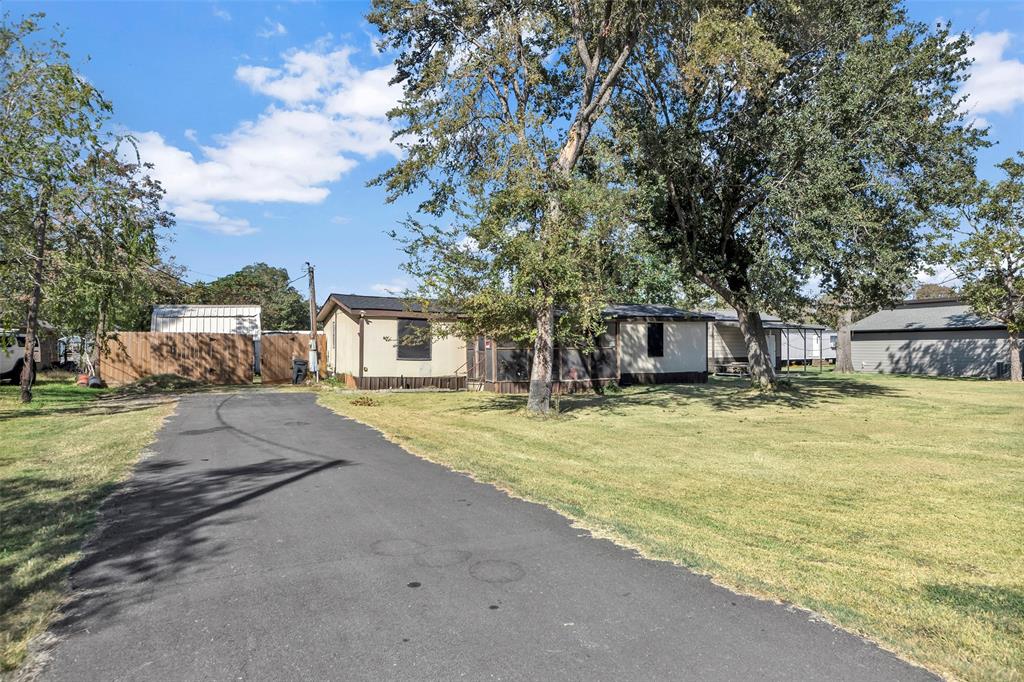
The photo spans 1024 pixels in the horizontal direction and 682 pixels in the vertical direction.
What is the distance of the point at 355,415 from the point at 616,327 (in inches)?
489

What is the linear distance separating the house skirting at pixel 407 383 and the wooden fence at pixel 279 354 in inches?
200

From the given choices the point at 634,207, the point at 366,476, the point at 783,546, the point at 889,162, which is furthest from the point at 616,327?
the point at 783,546

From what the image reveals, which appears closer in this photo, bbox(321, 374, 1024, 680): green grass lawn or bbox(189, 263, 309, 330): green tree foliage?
bbox(321, 374, 1024, 680): green grass lawn

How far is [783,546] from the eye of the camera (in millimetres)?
5297

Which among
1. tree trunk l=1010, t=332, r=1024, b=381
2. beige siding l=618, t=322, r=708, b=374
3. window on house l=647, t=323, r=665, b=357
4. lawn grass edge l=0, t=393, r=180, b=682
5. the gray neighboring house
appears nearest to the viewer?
lawn grass edge l=0, t=393, r=180, b=682

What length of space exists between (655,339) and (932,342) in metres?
21.0

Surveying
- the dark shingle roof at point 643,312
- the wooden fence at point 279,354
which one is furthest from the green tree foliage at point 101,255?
the dark shingle roof at point 643,312

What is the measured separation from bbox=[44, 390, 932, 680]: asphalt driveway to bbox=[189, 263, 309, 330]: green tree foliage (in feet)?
151

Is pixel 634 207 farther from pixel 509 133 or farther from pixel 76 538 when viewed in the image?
pixel 76 538

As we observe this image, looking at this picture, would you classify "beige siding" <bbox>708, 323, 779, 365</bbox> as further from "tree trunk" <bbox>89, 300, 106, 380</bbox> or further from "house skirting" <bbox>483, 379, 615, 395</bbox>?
"tree trunk" <bbox>89, 300, 106, 380</bbox>

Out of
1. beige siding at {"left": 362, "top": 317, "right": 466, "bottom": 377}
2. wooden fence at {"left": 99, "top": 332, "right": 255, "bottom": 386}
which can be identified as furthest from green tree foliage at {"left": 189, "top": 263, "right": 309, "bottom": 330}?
beige siding at {"left": 362, "top": 317, "right": 466, "bottom": 377}

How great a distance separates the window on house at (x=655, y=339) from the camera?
25125 mm

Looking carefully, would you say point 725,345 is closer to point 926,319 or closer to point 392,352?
point 926,319

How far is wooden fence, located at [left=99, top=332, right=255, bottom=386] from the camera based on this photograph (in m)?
23.6
